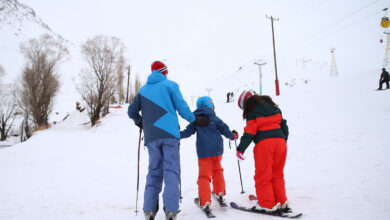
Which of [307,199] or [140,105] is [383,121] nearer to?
[307,199]

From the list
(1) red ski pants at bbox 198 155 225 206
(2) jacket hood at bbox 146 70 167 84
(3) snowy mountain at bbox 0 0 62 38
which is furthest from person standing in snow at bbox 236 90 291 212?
(3) snowy mountain at bbox 0 0 62 38

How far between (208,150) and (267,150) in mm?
783

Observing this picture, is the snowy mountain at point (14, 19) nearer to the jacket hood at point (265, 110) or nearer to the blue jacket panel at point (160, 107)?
the blue jacket panel at point (160, 107)

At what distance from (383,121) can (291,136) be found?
243 cm

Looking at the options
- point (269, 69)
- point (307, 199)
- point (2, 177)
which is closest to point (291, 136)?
point (307, 199)

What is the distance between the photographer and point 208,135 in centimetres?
308

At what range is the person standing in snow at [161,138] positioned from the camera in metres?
2.55

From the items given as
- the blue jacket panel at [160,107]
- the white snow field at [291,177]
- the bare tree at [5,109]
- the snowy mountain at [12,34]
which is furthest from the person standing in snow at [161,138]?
the snowy mountain at [12,34]

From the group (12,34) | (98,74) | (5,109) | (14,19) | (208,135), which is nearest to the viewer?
(208,135)

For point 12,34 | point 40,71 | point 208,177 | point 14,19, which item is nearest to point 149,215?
point 208,177

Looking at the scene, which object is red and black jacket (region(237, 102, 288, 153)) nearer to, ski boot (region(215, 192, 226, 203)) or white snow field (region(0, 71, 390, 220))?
ski boot (region(215, 192, 226, 203))

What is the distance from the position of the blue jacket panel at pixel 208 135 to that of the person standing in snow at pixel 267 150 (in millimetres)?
368

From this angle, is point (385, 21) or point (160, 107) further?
point (385, 21)

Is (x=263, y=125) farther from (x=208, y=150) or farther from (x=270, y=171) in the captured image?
(x=208, y=150)
